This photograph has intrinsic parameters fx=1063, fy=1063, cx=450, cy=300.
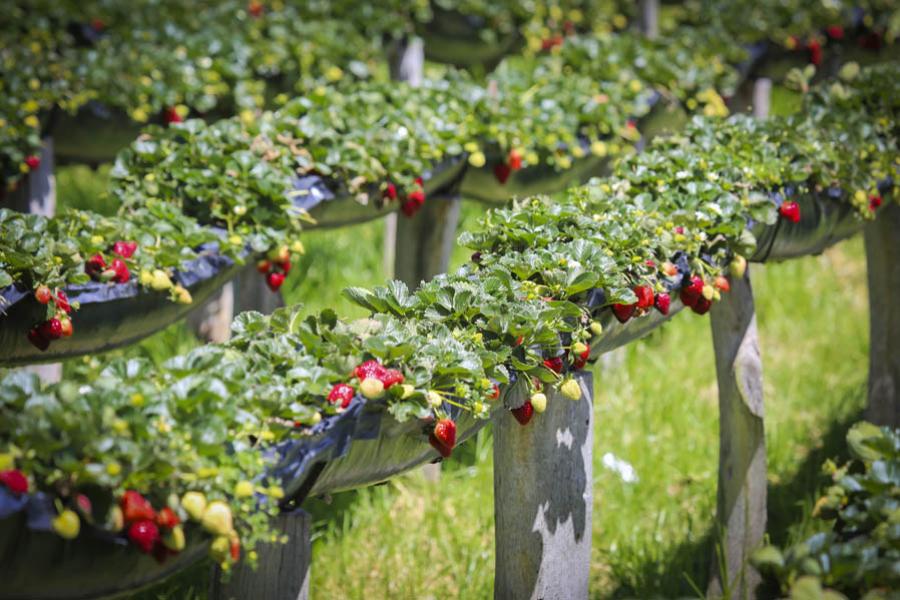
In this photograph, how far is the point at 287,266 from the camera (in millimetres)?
2955

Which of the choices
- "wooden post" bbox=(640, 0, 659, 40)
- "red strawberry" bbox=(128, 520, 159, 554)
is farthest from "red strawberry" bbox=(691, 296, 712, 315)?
"wooden post" bbox=(640, 0, 659, 40)

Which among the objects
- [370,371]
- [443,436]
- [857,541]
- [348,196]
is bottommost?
[857,541]

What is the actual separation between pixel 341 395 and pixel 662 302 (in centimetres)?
89

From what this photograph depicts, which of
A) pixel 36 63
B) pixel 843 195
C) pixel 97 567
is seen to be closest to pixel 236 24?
pixel 36 63

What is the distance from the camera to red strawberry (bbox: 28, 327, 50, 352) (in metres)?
2.43

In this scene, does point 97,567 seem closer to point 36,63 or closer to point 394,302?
point 394,302

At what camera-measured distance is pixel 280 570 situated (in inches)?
78.6

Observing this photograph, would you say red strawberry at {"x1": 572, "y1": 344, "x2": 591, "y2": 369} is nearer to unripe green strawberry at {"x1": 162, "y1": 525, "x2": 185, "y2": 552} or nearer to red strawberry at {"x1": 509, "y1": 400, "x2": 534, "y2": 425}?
red strawberry at {"x1": 509, "y1": 400, "x2": 534, "y2": 425}

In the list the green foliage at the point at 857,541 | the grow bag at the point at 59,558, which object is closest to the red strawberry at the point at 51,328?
the grow bag at the point at 59,558

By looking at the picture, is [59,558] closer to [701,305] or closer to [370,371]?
[370,371]

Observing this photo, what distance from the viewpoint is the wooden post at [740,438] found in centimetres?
310

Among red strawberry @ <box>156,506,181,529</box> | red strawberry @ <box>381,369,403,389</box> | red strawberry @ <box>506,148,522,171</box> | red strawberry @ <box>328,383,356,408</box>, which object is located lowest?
red strawberry @ <box>156,506,181,529</box>

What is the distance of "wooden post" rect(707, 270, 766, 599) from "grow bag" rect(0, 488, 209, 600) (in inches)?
72.9

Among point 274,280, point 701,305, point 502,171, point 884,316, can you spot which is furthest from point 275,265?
point 884,316
